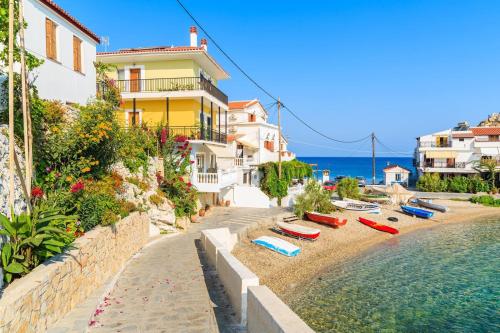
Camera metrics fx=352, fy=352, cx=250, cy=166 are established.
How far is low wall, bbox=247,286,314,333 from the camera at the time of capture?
5.25 m

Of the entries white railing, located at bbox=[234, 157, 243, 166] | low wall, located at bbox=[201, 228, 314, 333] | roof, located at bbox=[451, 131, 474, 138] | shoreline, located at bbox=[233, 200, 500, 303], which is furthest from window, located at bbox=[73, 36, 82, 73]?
roof, located at bbox=[451, 131, 474, 138]

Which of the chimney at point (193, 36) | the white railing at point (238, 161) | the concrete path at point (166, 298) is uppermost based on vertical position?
the chimney at point (193, 36)

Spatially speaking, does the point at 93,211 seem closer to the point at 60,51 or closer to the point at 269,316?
the point at 269,316

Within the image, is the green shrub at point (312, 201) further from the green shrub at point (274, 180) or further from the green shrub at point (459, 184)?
the green shrub at point (459, 184)

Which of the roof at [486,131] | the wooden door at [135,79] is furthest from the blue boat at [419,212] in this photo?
the wooden door at [135,79]

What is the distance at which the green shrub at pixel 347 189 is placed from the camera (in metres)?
39.7

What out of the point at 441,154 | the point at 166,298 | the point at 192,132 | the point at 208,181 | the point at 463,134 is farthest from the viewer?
the point at 463,134

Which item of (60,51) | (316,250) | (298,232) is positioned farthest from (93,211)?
(316,250)

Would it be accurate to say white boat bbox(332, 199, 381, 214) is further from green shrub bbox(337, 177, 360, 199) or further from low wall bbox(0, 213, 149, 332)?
low wall bbox(0, 213, 149, 332)

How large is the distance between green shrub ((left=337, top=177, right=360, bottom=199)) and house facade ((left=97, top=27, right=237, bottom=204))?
1574cm

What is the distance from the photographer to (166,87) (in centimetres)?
2733

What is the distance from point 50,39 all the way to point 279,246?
15.2 metres

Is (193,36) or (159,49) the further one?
(193,36)

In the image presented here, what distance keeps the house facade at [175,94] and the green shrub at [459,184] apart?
124 ft
